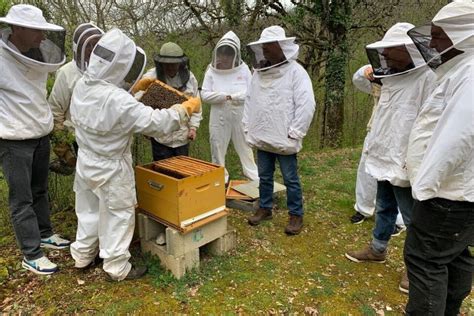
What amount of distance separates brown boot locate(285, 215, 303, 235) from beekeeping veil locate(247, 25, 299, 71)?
1696 mm

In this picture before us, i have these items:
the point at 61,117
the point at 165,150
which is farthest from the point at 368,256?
the point at 61,117

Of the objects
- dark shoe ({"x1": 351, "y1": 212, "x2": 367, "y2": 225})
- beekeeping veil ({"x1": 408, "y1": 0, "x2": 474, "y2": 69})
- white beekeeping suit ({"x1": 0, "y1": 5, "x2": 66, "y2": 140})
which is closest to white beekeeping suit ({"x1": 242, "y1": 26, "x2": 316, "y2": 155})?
dark shoe ({"x1": 351, "y1": 212, "x2": 367, "y2": 225})

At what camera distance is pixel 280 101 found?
149 inches

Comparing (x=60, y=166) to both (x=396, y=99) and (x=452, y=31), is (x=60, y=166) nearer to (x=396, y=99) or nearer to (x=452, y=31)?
(x=396, y=99)

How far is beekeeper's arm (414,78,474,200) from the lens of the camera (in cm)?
203

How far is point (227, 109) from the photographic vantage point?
514cm

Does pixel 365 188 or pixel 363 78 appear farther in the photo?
pixel 365 188

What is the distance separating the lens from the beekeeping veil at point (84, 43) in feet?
10.0

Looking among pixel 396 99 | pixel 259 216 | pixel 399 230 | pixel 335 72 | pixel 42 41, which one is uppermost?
pixel 42 41

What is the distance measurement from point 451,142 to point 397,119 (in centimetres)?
98

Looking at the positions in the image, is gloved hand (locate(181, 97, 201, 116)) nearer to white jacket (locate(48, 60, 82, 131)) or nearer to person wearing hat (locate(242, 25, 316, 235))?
person wearing hat (locate(242, 25, 316, 235))

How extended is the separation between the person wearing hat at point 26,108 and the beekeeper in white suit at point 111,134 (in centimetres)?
41

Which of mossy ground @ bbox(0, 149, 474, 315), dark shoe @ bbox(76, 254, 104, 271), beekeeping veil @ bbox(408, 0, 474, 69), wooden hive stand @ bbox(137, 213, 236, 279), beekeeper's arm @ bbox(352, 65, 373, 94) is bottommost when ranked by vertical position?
mossy ground @ bbox(0, 149, 474, 315)

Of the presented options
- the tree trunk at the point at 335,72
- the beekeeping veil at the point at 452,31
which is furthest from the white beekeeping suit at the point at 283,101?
the tree trunk at the point at 335,72
